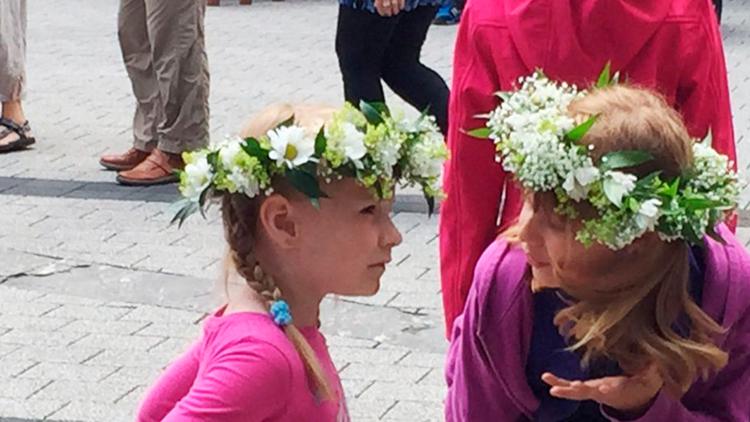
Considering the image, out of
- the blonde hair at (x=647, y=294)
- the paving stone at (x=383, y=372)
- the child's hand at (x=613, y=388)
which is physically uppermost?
the blonde hair at (x=647, y=294)

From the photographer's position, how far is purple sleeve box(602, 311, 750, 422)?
263 cm

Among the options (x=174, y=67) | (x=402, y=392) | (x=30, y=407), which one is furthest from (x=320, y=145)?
(x=174, y=67)

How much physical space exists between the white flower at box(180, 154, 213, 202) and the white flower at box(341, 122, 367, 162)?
9.8 inches

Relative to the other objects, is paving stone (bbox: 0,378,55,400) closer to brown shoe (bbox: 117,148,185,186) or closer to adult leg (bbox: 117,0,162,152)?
brown shoe (bbox: 117,148,185,186)

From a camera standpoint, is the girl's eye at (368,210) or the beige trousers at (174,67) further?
the beige trousers at (174,67)

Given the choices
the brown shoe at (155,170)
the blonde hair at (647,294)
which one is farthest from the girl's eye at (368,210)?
the brown shoe at (155,170)

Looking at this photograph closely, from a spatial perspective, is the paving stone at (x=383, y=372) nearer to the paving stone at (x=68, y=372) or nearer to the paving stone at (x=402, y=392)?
the paving stone at (x=402, y=392)

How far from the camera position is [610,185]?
7.85ft

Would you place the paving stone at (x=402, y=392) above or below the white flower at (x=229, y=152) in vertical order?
below

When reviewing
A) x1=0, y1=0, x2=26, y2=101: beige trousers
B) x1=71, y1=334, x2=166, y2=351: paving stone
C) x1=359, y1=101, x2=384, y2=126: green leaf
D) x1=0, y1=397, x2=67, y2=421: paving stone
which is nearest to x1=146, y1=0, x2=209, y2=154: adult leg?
x1=0, y1=0, x2=26, y2=101: beige trousers

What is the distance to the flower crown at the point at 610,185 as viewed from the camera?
2395mm

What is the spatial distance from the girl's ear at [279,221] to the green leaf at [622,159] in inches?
21.4

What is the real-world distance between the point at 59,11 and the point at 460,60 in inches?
453

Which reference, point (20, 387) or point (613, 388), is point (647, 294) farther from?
point (20, 387)
